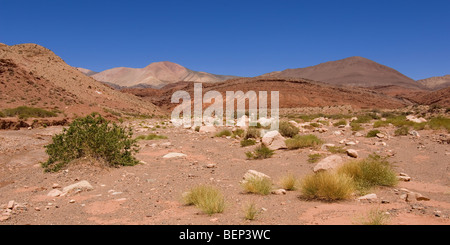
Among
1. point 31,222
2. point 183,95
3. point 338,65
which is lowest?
point 31,222

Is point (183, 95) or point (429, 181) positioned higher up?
point (183, 95)

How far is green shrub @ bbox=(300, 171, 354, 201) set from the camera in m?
5.17

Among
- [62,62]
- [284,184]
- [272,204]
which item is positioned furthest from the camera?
[62,62]

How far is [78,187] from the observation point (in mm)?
6191

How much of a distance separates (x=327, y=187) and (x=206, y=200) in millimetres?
2062

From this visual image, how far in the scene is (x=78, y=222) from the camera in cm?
437

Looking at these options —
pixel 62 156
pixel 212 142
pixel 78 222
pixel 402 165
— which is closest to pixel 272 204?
pixel 78 222

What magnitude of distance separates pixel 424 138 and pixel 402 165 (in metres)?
4.80

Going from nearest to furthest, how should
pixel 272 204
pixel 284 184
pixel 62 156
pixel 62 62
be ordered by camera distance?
pixel 272 204 < pixel 284 184 < pixel 62 156 < pixel 62 62

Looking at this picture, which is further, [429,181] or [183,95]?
[183,95]

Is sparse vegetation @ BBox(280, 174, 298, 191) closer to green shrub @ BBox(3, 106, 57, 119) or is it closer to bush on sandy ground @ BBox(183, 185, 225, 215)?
bush on sandy ground @ BBox(183, 185, 225, 215)
